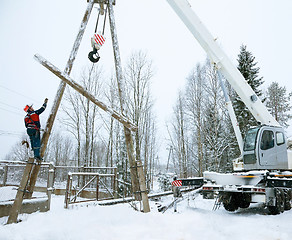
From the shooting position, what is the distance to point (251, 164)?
7.92 m

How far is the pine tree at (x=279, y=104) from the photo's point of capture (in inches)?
978

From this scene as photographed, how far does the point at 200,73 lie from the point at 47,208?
18409 millimetres

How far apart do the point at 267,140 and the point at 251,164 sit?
3.72 ft

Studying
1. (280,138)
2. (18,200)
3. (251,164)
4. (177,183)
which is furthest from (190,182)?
(18,200)

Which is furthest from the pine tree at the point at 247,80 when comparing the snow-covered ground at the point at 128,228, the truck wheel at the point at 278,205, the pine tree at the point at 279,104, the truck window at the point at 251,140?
the snow-covered ground at the point at 128,228

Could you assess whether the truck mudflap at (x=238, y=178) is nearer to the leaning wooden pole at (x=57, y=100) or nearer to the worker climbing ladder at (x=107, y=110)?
the worker climbing ladder at (x=107, y=110)

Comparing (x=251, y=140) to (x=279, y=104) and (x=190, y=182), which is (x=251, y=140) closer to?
(x=190, y=182)

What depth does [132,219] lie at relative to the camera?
471cm

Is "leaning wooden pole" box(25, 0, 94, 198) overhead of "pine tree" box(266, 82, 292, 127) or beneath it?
beneath

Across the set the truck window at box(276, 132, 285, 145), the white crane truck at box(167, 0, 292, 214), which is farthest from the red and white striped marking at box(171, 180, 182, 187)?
the truck window at box(276, 132, 285, 145)

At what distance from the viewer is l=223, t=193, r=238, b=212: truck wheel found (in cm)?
746

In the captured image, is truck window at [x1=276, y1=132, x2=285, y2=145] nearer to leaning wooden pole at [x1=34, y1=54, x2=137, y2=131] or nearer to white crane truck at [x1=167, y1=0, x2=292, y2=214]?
white crane truck at [x1=167, y1=0, x2=292, y2=214]

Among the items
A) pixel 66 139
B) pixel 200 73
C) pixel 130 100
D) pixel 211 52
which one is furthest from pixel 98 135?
pixel 66 139

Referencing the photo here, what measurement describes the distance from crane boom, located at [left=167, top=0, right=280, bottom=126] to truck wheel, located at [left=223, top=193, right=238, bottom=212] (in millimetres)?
3515
